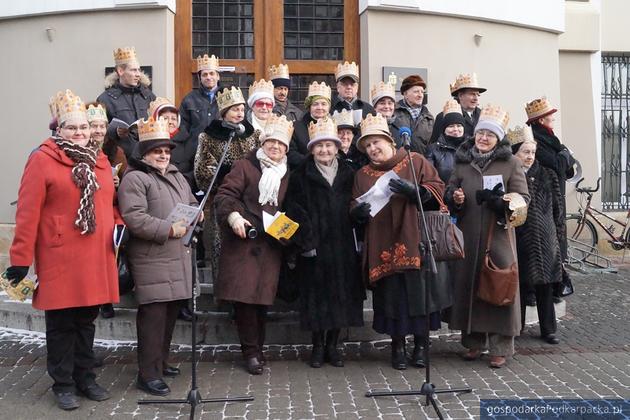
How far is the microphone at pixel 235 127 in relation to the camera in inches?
208

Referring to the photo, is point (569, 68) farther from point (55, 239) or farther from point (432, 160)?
point (55, 239)

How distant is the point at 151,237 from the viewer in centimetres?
486

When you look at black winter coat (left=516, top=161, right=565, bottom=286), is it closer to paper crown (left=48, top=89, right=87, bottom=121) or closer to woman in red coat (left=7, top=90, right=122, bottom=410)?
woman in red coat (left=7, top=90, right=122, bottom=410)

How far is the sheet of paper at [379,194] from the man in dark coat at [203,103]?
2293 mm

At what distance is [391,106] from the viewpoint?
6.89m

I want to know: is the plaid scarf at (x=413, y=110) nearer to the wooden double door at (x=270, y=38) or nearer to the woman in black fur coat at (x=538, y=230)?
the woman in black fur coat at (x=538, y=230)

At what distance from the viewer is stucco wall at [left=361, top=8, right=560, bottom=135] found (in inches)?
369

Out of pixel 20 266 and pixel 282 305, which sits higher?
pixel 20 266

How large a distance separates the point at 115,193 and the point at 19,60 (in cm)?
524

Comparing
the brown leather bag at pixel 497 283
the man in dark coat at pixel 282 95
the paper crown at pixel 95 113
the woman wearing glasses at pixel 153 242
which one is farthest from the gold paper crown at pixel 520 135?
the paper crown at pixel 95 113

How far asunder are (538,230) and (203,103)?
11.6ft

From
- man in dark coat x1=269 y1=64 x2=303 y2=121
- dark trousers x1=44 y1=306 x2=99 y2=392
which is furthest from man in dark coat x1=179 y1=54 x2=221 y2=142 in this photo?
dark trousers x1=44 y1=306 x2=99 y2=392

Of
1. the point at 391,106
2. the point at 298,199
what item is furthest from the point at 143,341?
the point at 391,106

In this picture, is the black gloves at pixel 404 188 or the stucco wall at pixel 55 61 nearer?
the black gloves at pixel 404 188
